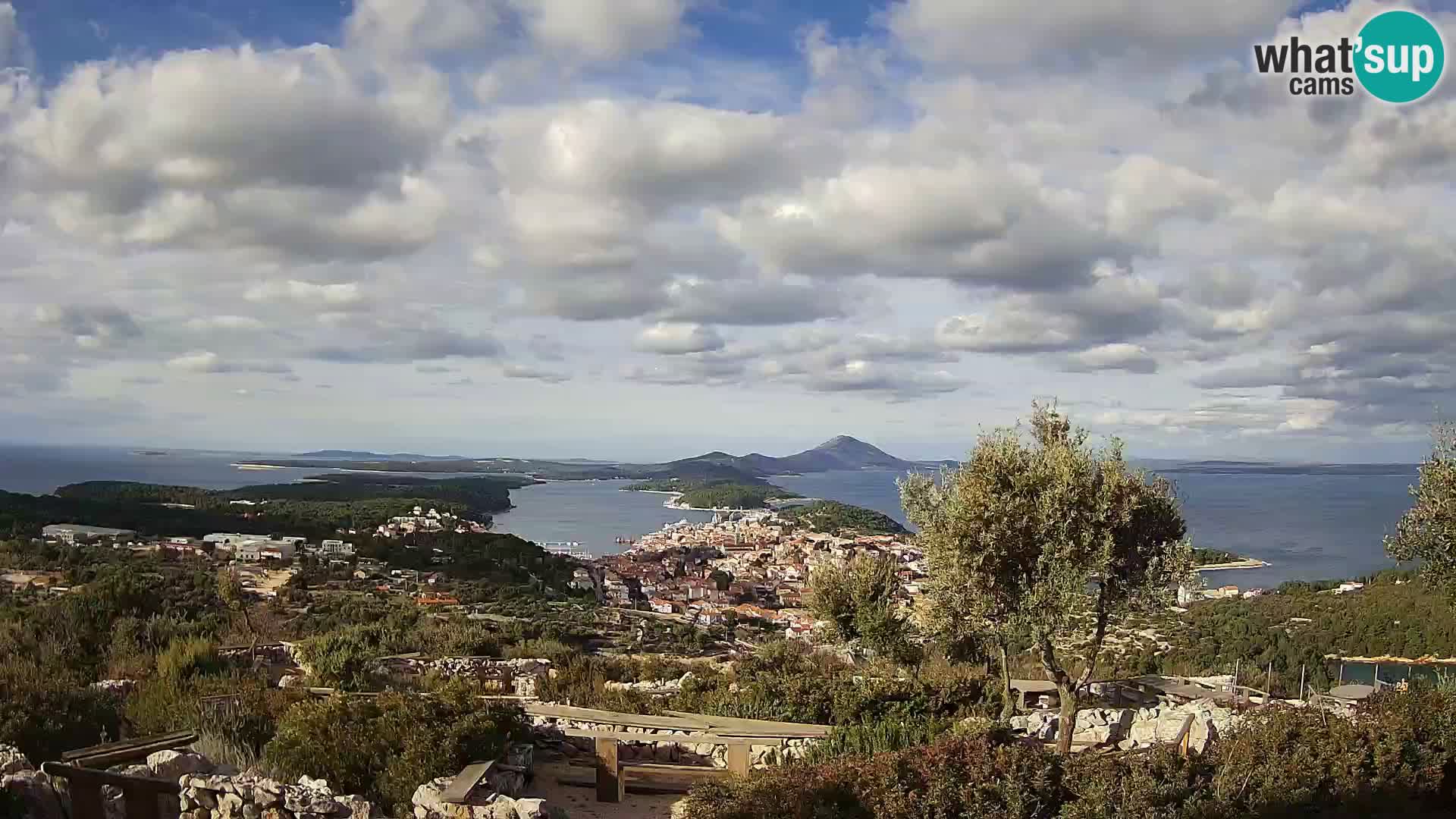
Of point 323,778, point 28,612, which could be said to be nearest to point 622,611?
point 28,612

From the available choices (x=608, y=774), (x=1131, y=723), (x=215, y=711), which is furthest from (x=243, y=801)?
(x=1131, y=723)

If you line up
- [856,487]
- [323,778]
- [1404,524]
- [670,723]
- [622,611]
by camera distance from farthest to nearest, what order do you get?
[856,487] < [622,611] < [1404,524] < [670,723] < [323,778]

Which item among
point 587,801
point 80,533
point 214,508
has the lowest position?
point 214,508

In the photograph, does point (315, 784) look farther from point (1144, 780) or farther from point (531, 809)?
point (1144, 780)

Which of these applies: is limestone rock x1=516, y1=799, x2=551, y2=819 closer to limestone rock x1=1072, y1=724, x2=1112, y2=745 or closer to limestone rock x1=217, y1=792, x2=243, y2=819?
limestone rock x1=217, y1=792, x2=243, y2=819

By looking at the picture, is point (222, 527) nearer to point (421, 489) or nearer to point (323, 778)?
point (323, 778)

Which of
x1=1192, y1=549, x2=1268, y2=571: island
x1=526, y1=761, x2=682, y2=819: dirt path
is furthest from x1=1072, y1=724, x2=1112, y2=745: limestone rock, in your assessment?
x1=1192, y1=549, x2=1268, y2=571: island
